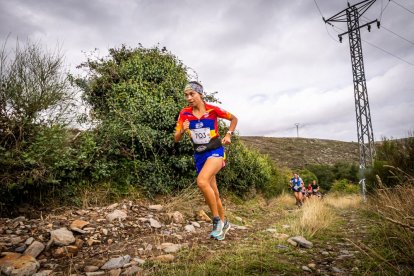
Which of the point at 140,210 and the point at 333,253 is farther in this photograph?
the point at 140,210

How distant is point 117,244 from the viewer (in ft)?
12.8

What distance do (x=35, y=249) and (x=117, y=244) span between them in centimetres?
104

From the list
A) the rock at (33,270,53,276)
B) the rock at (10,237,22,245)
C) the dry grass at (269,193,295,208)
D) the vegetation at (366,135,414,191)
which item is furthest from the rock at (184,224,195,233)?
the dry grass at (269,193,295,208)

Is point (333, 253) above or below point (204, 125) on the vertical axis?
below

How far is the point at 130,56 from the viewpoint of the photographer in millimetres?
10602

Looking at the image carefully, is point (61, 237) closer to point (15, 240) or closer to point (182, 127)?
point (15, 240)

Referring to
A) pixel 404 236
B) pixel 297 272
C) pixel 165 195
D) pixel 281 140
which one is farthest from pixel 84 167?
pixel 281 140

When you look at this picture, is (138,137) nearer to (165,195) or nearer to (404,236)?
(165,195)

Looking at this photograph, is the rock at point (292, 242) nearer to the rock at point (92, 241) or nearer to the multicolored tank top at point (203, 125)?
the multicolored tank top at point (203, 125)

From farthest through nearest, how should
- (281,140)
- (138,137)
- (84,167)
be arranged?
(281,140), (138,137), (84,167)

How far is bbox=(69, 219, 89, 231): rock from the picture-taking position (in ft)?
13.7

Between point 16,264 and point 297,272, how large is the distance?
3.03 meters

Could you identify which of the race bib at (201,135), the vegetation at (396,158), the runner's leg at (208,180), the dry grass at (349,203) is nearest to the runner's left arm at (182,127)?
the race bib at (201,135)

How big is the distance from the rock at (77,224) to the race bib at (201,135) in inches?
91.0
